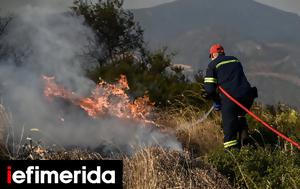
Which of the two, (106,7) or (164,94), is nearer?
(164,94)

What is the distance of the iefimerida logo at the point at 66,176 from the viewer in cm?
394

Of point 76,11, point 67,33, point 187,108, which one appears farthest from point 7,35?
point 187,108

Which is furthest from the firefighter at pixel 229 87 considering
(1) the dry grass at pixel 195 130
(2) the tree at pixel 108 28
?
(2) the tree at pixel 108 28

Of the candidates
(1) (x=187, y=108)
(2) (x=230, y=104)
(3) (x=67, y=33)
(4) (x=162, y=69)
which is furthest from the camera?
(4) (x=162, y=69)

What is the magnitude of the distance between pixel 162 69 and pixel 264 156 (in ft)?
25.0

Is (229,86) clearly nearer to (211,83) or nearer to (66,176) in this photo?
(211,83)

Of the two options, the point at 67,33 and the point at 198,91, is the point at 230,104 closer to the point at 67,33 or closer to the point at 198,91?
the point at 198,91

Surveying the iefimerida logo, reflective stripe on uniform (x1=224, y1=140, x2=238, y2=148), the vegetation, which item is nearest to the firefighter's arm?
reflective stripe on uniform (x1=224, y1=140, x2=238, y2=148)

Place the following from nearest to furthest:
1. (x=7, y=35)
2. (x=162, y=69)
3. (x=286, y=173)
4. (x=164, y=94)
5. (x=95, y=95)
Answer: (x=286, y=173) < (x=95, y=95) < (x=164, y=94) < (x=162, y=69) < (x=7, y=35)

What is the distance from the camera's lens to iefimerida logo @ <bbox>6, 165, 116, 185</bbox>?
12.9ft

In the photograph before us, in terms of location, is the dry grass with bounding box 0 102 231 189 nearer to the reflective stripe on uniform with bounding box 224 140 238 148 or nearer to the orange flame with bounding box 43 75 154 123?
the orange flame with bounding box 43 75 154 123

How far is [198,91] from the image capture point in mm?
11953

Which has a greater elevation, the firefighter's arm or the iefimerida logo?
the firefighter's arm

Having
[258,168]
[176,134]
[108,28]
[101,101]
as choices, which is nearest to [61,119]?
[101,101]
